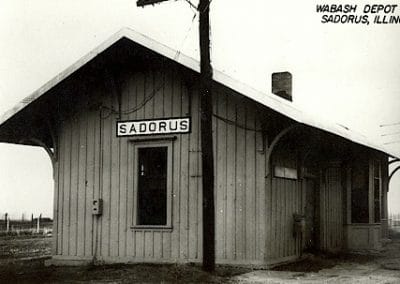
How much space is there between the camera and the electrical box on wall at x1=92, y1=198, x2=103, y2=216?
1256 cm

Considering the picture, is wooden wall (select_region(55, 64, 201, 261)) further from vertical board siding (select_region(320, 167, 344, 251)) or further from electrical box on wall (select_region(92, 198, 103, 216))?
vertical board siding (select_region(320, 167, 344, 251))

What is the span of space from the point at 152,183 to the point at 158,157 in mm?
552

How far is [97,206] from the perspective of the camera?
12.6 metres

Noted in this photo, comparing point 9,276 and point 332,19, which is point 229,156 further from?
point 9,276

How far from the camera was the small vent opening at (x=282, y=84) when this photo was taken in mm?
17312

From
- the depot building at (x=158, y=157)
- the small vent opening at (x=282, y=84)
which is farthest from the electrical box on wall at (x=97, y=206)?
the small vent opening at (x=282, y=84)

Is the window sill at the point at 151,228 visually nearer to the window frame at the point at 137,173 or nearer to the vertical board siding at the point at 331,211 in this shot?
the window frame at the point at 137,173

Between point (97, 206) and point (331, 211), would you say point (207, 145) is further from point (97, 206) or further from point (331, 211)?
point (331, 211)

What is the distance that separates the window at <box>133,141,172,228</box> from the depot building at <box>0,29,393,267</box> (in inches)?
0.8

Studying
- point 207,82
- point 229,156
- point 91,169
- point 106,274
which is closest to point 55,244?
point 91,169

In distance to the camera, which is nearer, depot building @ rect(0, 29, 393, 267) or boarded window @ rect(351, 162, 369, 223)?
depot building @ rect(0, 29, 393, 267)

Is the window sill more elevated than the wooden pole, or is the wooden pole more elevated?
the wooden pole

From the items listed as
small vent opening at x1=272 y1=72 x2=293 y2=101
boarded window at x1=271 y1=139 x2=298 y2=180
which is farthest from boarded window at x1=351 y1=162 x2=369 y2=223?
boarded window at x1=271 y1=139 x2=298 y2=180

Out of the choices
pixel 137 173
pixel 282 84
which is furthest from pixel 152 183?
pixel 282 84
